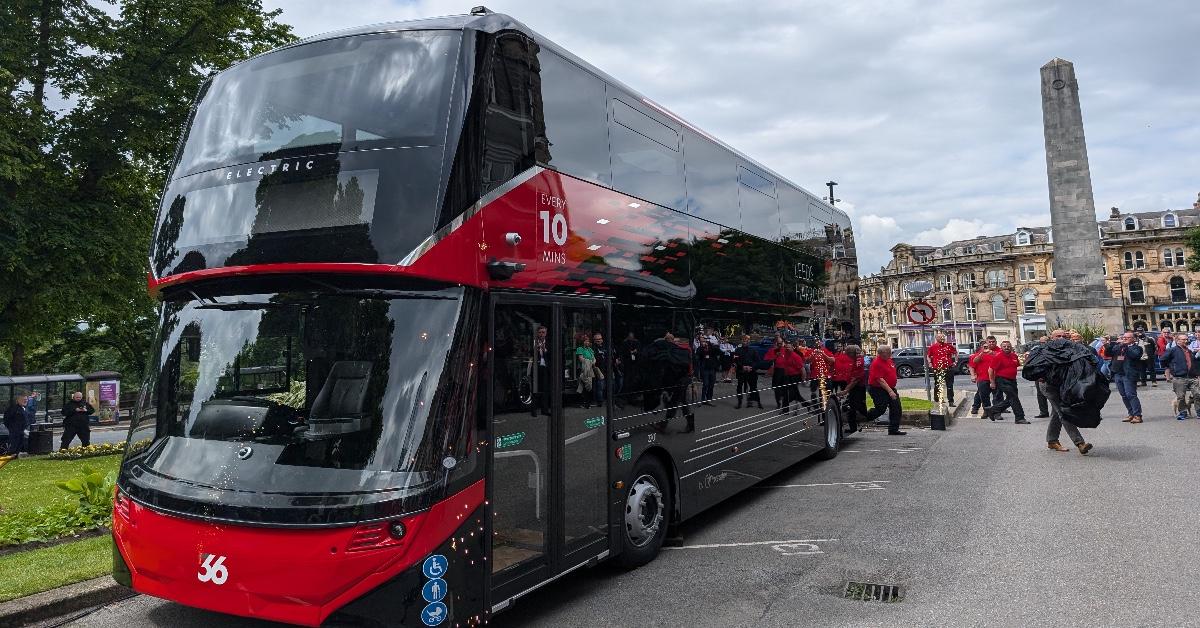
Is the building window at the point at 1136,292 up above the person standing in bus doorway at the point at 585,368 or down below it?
above

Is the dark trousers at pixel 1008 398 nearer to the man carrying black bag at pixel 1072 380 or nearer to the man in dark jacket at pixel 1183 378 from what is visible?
the man in dark jacket at pixel 1183 378

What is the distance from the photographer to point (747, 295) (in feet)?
28.2

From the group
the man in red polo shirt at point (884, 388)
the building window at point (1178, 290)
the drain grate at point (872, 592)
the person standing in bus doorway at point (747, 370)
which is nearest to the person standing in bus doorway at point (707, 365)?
the person standing in bus doorway at point (747, 370)

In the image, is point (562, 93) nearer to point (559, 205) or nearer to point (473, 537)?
point (559, 205)

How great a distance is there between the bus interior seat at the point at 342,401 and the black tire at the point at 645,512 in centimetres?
265

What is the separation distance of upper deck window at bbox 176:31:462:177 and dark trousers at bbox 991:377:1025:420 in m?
14.9

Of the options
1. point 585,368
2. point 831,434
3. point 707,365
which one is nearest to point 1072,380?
point 831,434

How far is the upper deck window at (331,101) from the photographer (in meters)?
4.41

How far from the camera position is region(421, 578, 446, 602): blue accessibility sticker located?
3.89 meters

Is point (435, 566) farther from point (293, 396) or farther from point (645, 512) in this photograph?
point (645, 512)

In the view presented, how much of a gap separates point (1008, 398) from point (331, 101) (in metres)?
15.4

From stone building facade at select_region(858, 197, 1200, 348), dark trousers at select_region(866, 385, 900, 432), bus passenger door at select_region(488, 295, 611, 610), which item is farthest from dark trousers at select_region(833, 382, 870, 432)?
stone building facade at select_region(858, 197, 1200, 348)

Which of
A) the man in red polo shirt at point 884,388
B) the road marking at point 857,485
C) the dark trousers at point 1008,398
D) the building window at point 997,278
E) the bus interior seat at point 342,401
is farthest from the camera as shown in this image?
the building window at point 997,278

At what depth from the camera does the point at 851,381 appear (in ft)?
41.9
